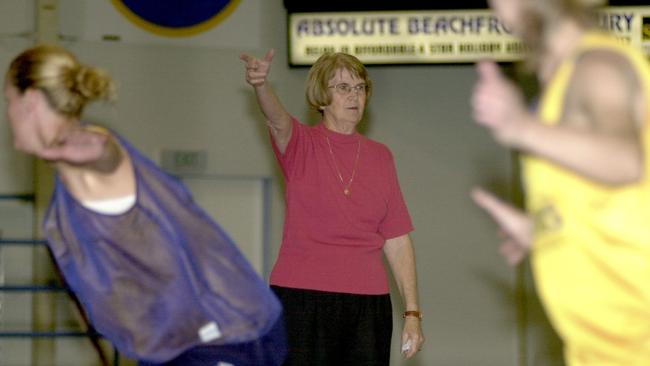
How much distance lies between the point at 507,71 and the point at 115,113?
236cm

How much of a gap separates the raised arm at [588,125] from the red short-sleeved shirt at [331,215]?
1998mm

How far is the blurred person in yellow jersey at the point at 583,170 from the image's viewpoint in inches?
80.7

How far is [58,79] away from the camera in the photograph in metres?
3.01

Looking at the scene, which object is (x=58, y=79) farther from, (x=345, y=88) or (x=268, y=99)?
(x=345, y=88)

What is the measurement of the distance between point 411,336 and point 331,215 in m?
0.58

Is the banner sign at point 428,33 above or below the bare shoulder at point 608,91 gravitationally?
above

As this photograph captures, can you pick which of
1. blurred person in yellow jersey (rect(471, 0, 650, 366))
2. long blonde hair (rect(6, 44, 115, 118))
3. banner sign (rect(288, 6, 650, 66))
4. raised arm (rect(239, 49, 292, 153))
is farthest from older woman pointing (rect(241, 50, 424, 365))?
banner sign (rect(288, 6, 650, 66))

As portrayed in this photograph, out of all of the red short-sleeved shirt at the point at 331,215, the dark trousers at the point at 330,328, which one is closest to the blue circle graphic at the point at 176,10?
the red short-sleeved shirt at the point at 331,215

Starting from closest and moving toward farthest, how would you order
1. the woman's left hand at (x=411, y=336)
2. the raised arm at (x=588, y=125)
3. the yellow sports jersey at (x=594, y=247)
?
the raised arm at (x=588, y=125), the yellow sports jersey at (x=594, y=247), the woman's left hand at (x=411, y=336)

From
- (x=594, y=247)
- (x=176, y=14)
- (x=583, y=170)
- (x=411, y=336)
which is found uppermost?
(x=176, y=14)

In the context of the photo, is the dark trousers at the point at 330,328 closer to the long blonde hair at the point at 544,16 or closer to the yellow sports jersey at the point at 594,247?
the yellow sports jersey at the point at 594,247

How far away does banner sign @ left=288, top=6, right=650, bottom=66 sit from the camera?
6.48 m

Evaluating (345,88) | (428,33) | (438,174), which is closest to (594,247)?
(345,88)

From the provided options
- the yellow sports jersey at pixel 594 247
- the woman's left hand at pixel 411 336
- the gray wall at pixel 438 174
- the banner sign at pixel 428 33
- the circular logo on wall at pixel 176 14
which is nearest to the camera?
the yellow sports jersey at pixel 594 247
